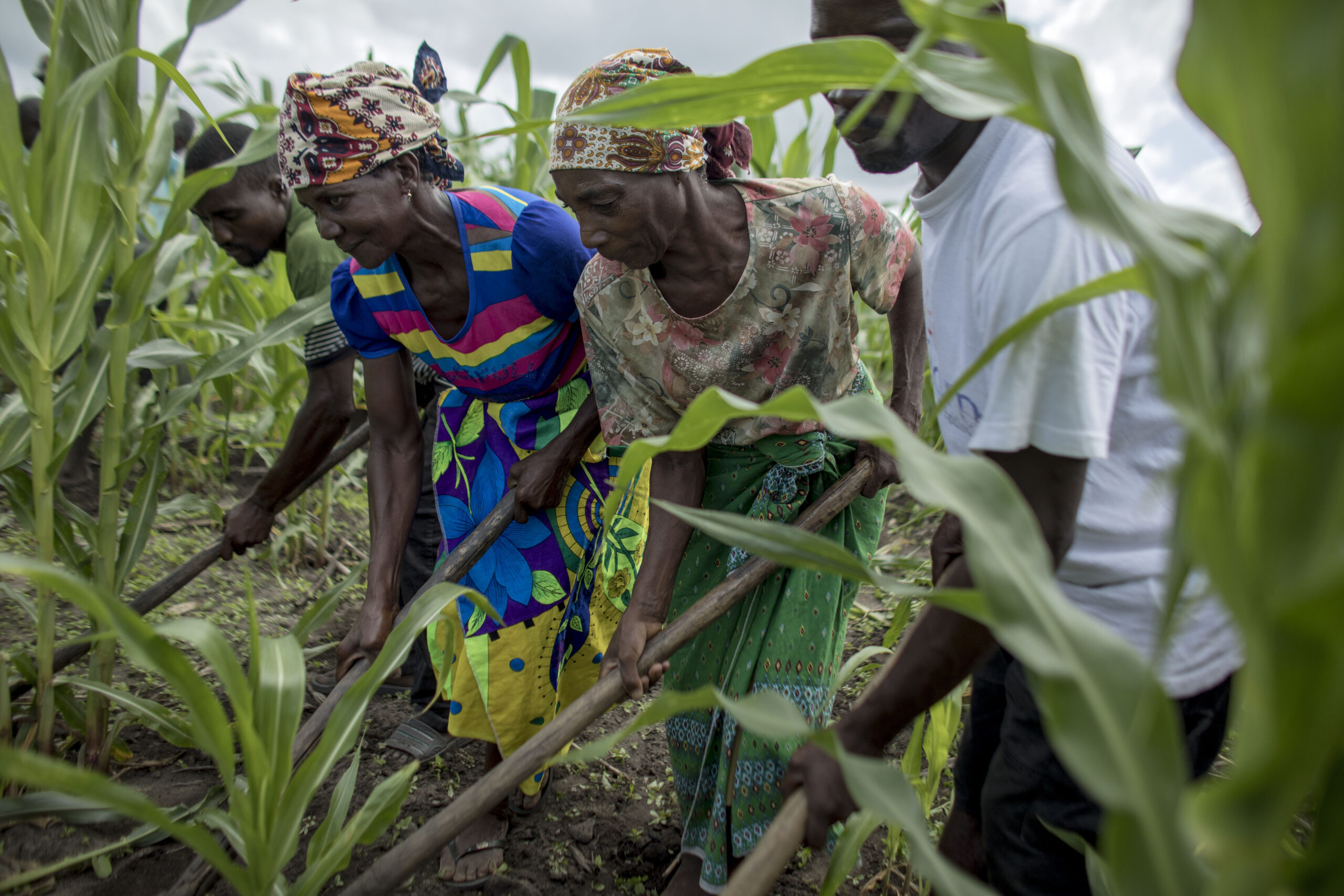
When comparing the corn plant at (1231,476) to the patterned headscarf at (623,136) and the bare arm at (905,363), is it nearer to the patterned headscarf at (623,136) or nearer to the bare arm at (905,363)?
the patterned headscarf at (623,136)

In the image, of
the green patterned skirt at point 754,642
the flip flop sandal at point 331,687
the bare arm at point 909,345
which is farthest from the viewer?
the flip flop sandal at point 331,687

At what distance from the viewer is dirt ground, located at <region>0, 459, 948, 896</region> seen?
1615 millimetres

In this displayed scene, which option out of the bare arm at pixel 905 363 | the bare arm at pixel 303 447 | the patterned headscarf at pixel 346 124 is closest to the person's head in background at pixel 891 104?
the bare arm at pixel 905 363

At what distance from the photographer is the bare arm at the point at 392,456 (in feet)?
6.03

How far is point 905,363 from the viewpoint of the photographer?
66.5 inches

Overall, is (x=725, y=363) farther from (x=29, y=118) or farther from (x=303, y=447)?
(x=29, y=118)

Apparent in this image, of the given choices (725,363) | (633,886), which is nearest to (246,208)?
(725,363)

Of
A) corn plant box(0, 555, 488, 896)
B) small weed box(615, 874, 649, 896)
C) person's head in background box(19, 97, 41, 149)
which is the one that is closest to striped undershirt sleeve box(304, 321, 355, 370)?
corn plant box(0, 555, 488, 896)

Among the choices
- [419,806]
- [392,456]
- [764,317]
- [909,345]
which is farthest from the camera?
[419,806]

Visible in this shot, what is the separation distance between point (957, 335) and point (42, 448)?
169 centimetres

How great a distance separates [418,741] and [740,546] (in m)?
1.68

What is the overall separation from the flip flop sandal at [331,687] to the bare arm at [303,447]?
648 mm

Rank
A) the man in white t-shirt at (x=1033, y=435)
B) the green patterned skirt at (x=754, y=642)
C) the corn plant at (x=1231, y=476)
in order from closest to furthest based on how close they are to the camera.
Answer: the corn plant at (x=1231, y=476), the man in white t-shirt at (x=1033, y=435), the green patterned skirt at (x=754, y=642)

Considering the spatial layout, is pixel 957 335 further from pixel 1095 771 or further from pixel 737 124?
pixel 737 124
